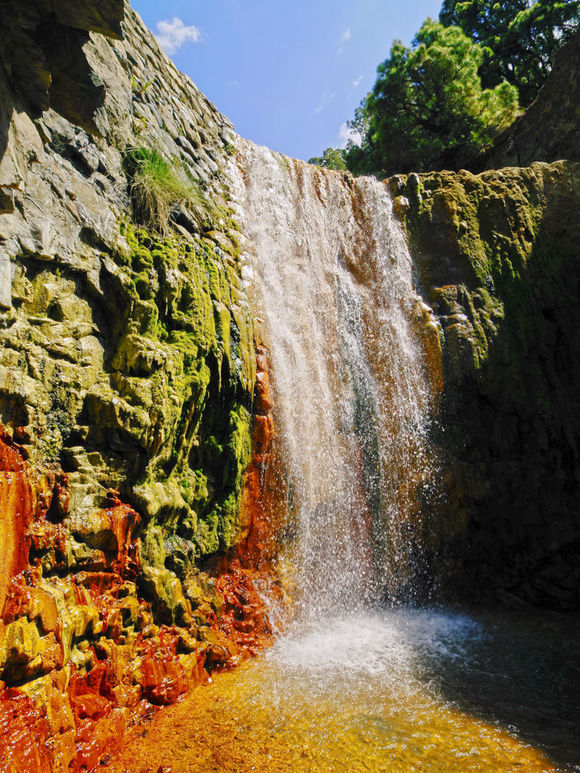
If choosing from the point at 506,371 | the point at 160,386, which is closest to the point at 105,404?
the point at 160,386

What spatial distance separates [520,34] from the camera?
1661 cm

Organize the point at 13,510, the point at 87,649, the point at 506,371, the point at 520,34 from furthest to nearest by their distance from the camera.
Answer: the point at 520,34, the point at 506,371, the point at 87,649, the point at 13,510

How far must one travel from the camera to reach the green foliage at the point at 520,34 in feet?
53.0

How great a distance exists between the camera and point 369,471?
22.1 ft

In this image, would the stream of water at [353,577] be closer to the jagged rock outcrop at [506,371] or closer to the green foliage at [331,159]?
the jagged rock outcrop at [506,371]

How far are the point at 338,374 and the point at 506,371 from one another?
2774 mm

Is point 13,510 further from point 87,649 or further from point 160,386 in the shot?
point 160,386

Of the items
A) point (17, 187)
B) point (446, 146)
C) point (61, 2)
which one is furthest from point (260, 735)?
point (446, 146)

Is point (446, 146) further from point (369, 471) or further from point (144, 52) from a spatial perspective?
point (369, 471)

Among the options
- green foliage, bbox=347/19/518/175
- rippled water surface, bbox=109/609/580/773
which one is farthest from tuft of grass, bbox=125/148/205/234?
green foliage, bbox=347/19/518/175

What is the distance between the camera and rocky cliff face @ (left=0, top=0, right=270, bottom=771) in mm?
2828

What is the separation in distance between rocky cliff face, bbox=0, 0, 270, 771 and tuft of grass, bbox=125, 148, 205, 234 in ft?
0.07

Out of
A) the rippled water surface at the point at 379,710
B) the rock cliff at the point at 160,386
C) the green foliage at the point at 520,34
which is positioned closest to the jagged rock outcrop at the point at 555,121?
the rock cliff at the point at 160,386

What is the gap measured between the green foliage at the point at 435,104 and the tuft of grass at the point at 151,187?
40.1 feet
